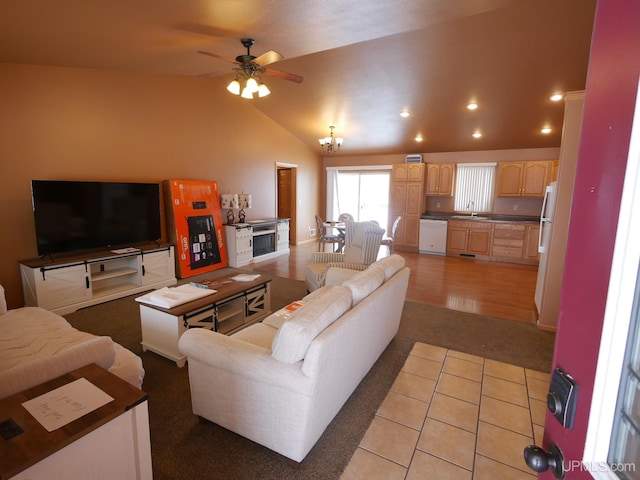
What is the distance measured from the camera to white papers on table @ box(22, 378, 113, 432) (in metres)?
1.10

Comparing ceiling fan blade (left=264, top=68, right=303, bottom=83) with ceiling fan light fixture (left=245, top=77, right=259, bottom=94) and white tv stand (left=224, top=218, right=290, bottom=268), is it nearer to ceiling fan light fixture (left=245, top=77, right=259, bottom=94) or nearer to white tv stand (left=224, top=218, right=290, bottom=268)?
ceiling fan light fixture (left=245, top=77, right=259, bottom=94)

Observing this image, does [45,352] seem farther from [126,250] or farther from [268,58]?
[268,58]

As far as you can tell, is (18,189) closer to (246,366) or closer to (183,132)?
(183,132)

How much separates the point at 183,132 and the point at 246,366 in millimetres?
4885

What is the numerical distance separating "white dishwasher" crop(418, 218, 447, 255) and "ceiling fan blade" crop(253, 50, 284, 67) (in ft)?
18.2

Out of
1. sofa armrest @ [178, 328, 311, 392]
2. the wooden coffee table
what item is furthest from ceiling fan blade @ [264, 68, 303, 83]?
sofa armrest @ [178, 328, 311, 392]

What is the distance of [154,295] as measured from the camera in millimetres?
2762

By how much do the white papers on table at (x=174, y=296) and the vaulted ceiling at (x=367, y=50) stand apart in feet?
7.28

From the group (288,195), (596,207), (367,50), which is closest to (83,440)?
(596,207)

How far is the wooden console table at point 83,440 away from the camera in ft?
3.18

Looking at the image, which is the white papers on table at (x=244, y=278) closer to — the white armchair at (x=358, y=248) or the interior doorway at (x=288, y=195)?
the white armchair at (x=358, y=248)

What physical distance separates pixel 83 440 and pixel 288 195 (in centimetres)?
764

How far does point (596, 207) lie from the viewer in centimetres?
55

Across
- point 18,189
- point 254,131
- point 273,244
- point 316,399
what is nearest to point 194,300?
point 316,399
